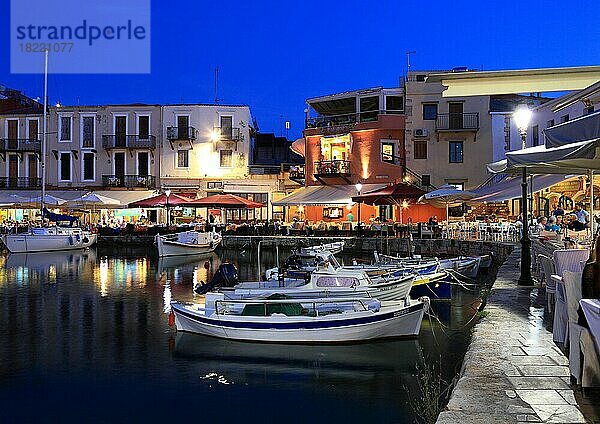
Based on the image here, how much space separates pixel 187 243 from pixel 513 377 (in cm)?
3086

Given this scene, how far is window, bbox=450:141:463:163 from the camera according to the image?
3906 centimetres

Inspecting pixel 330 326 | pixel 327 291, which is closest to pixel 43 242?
pixel 327 291

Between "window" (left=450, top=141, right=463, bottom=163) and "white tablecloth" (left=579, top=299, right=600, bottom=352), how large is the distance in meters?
35.0

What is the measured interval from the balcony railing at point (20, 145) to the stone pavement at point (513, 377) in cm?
4453

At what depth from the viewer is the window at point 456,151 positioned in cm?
3906

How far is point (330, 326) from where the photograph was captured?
1323 cm

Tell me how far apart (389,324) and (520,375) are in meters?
6.98

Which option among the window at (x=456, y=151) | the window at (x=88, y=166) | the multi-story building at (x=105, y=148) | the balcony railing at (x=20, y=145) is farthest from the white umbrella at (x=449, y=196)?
the balcony railing at (x=20, y=145)

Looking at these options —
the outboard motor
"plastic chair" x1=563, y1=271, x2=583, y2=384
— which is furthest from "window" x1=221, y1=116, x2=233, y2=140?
"plastic chair" x1=563, y1=271, x2=583, y2=384

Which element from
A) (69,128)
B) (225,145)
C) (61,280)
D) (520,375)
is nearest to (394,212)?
(225,145)

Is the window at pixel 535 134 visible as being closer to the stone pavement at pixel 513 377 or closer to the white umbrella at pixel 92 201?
the stone pavement at pixel 513 377

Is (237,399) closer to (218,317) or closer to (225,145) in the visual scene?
(218,317)

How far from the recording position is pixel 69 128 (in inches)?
1879

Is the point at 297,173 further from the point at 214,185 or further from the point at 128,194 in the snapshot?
the point at 128,194
